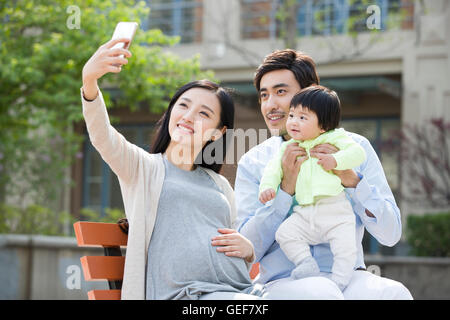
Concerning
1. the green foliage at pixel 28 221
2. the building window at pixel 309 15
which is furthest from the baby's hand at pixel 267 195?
the building window at pixel 309 15

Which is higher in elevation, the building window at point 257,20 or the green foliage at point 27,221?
the building window at point 257,20

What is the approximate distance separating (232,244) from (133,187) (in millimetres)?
430

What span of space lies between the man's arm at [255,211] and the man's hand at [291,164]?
0.11 ft

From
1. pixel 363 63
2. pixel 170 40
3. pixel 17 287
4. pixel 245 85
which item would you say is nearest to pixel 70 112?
pixel 170 40

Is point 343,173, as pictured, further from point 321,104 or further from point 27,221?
point 27,221

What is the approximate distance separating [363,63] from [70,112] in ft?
17.5

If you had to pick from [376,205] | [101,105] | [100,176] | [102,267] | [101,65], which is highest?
[101,65]

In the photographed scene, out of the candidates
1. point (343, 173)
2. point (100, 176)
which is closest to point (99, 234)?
point (343, 173)

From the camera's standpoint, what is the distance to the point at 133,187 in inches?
93.4

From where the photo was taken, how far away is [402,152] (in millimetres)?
8820

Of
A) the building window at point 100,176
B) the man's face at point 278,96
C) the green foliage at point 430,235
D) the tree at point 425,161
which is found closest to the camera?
the man's face at point 278,96

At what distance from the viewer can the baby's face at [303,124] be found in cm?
253

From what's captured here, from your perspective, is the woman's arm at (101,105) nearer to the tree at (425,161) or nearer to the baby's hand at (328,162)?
the baby's hand at (328,162)
